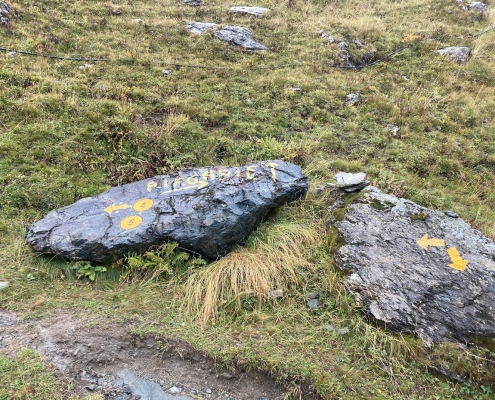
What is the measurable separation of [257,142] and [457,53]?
8.18m

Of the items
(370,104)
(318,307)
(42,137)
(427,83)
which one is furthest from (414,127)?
(42,137)

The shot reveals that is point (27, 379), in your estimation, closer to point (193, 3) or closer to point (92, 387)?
point (92, 387)

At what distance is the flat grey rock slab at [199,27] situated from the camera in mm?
11172

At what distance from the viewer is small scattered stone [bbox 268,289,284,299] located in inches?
171

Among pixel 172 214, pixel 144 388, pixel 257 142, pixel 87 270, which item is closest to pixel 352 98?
pixel 257 142

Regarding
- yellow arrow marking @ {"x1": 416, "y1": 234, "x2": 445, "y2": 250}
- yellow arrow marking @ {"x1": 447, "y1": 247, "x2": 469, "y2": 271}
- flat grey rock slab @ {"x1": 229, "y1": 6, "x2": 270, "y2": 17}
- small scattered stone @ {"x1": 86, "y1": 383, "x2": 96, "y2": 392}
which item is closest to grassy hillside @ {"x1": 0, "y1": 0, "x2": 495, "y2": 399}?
flat grey rock slab @ {"x1": 229, "y1": 6, "x2": 270, "y2": 17}

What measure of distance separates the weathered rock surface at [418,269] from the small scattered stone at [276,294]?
0.84 m

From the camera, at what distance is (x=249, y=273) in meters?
4.47

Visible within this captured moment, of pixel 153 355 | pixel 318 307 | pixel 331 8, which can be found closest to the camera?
pixel 153 355

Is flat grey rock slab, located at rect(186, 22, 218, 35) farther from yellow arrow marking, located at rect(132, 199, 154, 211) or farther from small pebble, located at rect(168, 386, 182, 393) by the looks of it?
small pebble, located at rect(168, 386, 182, 393)

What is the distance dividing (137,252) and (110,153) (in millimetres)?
2574

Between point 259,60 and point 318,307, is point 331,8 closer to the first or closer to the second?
point 259,60

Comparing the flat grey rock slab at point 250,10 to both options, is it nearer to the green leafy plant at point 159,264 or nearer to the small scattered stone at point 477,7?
the small scattered stone at point 477,7

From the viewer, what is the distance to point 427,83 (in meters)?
9.73
